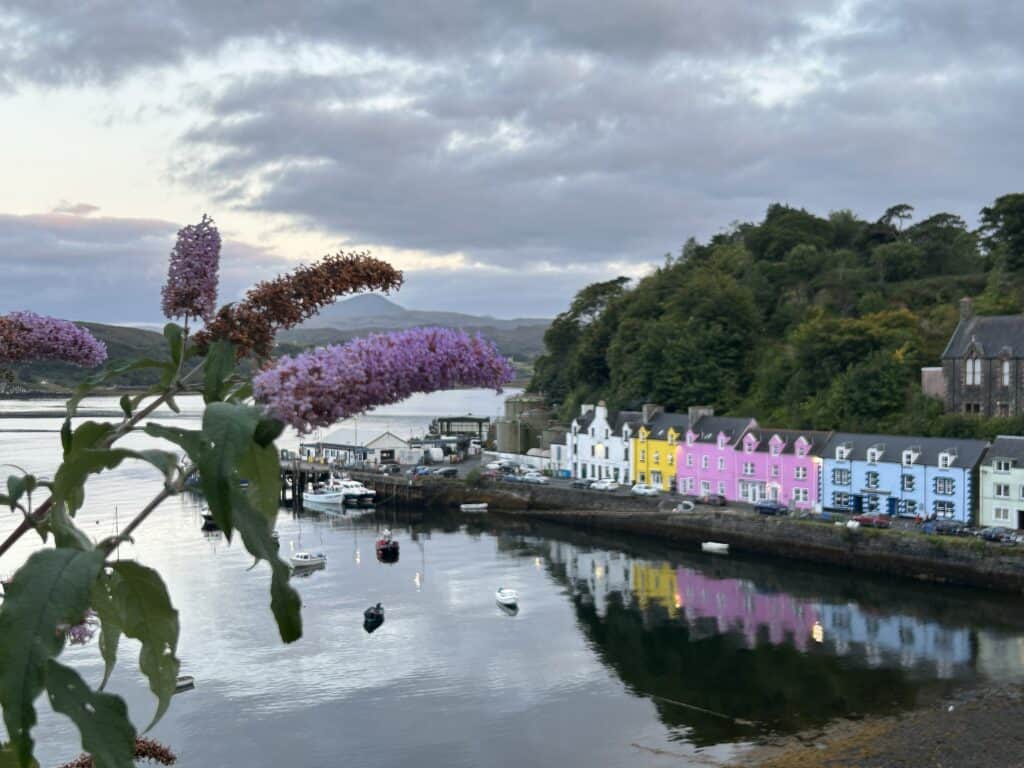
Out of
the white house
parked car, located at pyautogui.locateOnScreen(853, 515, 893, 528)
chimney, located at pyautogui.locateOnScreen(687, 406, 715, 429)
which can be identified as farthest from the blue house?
the white house

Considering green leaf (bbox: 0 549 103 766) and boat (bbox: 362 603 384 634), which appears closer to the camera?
green leaf (bbox: 0 549 103 766)

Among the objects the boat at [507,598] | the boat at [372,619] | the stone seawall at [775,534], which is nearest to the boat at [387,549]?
the boat at [507,598]

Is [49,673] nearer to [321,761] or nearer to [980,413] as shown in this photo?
[321,761]

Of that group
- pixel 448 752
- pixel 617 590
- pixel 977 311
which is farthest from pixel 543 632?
pixel 977 311

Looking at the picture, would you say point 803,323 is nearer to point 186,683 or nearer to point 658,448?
point 658,448

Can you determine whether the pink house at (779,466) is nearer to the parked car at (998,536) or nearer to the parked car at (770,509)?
the parked car at (770,509)

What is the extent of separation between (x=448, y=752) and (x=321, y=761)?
218cm

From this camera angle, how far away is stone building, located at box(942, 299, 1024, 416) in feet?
125

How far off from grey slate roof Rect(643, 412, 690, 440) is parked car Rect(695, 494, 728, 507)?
14.0 feet

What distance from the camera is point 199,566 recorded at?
33281 mm

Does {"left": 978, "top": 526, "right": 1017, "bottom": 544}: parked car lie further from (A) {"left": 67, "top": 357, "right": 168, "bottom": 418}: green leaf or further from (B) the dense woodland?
(A) {"left": 67, "top": 357, "right": 168, "bottom": 418}: green leaf

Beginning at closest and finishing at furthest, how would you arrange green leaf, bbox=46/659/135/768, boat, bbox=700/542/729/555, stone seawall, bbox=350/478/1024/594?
green leaf, bbox=46/659/135/768, stone seawall, bbox=350/478/1024/594, boat, bbox=700/542/729/555

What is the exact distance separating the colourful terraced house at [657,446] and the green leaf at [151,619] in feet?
138

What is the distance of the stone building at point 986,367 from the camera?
38156 mm
